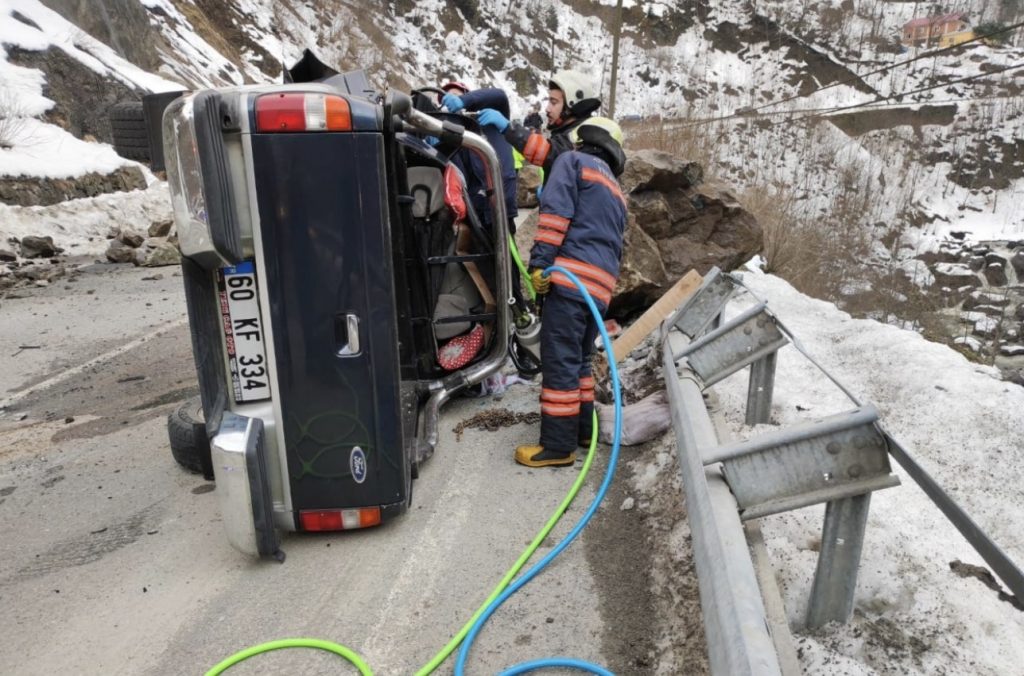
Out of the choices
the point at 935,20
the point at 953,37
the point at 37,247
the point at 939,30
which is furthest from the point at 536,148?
the point at 953,37

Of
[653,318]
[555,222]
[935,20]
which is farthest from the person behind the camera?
[935,20]

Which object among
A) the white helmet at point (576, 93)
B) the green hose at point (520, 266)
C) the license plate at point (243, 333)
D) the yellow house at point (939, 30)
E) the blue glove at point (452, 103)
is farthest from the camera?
the yellow house at point (939, 30)

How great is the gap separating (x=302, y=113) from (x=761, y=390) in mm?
2521

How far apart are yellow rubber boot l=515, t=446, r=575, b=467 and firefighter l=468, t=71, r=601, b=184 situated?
1.45m

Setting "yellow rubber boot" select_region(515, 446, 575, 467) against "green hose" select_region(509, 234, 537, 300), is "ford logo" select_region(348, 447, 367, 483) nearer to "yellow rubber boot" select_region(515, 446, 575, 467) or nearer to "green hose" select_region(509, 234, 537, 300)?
"yellow rubber boot" select_region(515, 446, 575, 467)

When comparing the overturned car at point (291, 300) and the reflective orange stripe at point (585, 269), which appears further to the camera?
the reflective orange stripe at point (585, 269)

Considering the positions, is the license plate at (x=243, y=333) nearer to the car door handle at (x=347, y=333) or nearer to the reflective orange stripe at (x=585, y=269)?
the car door handle at (x=347, y=333)

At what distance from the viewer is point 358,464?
2.64 metres

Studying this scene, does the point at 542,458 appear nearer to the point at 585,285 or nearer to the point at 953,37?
the point at 585,285

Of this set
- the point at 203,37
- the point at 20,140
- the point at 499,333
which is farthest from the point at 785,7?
the point at 499,333

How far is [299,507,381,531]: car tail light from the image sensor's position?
2.68 metres

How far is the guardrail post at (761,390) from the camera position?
337 centimetres

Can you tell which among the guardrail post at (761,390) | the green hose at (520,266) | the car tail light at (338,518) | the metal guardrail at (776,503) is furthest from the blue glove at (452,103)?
the metal guardrail at (776,503)

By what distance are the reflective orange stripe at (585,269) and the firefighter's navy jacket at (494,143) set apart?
107cm
